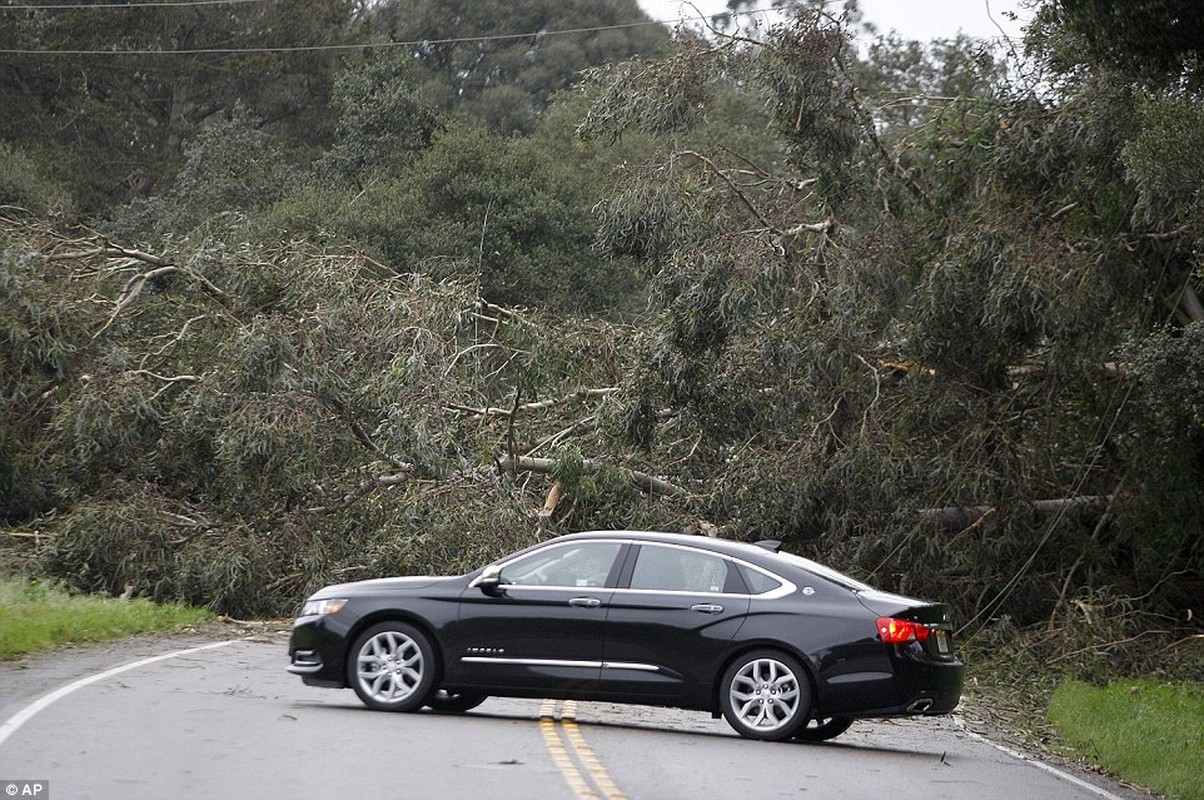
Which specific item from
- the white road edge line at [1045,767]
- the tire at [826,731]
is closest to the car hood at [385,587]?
the tire at [826,731]

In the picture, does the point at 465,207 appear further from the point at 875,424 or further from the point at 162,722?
the point at 162,722

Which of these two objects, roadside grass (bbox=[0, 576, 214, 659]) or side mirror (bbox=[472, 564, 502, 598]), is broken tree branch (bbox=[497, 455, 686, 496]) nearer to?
roadside grass (bbox=[0, 576, 214, 659])

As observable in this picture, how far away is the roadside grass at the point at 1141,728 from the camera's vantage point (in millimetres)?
12344

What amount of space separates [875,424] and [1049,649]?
145 inches

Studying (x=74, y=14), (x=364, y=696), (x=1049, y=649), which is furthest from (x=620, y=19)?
(x=364, y=696)

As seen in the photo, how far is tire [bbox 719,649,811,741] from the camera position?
462 inches

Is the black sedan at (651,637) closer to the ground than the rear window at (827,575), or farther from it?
closer to the ground

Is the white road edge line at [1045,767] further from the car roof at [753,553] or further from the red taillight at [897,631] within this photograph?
the car roof at [753,553]

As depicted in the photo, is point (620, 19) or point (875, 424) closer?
point (875, 424)

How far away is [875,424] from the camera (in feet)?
71.5

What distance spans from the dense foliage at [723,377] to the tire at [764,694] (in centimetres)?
812

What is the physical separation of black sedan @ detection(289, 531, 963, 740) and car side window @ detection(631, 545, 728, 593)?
1 cm

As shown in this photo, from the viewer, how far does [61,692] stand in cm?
1284

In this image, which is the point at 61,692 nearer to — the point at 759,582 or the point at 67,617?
the point at 759,582
